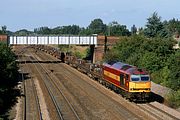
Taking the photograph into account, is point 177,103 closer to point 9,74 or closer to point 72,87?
point 72,87

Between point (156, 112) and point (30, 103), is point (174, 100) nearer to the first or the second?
point (156, 112)

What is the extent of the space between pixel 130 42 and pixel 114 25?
293ft

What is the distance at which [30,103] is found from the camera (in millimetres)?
39375

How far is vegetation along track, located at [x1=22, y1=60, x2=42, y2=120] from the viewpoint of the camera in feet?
109

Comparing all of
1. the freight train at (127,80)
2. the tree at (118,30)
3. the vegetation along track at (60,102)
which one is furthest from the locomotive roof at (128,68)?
the tree at (118,30)

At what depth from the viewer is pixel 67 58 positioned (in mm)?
87562

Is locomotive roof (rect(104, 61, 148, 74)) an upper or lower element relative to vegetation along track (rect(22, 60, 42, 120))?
upper

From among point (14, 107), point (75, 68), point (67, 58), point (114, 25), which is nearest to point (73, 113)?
point (14, 107)

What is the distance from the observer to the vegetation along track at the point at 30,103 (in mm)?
33150

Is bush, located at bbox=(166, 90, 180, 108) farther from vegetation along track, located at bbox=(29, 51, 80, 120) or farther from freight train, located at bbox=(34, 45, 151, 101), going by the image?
vegetation along track, located at bbox=(29, 51, 80, 120)

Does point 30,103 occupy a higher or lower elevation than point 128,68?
lower

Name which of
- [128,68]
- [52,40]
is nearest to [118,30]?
[52,40]

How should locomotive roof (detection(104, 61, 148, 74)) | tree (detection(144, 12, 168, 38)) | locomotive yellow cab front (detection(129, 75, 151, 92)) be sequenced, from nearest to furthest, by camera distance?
locomotive yellow cab front (detection(129, 75, 151, 92))
locomotive roof (detection(104, 61, 148, 74))
tree (detection(144, 12, 168, 38))

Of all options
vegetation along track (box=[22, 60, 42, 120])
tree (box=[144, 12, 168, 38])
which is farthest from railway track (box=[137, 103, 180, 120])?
tree (box=[144, 12, 168, 38])
